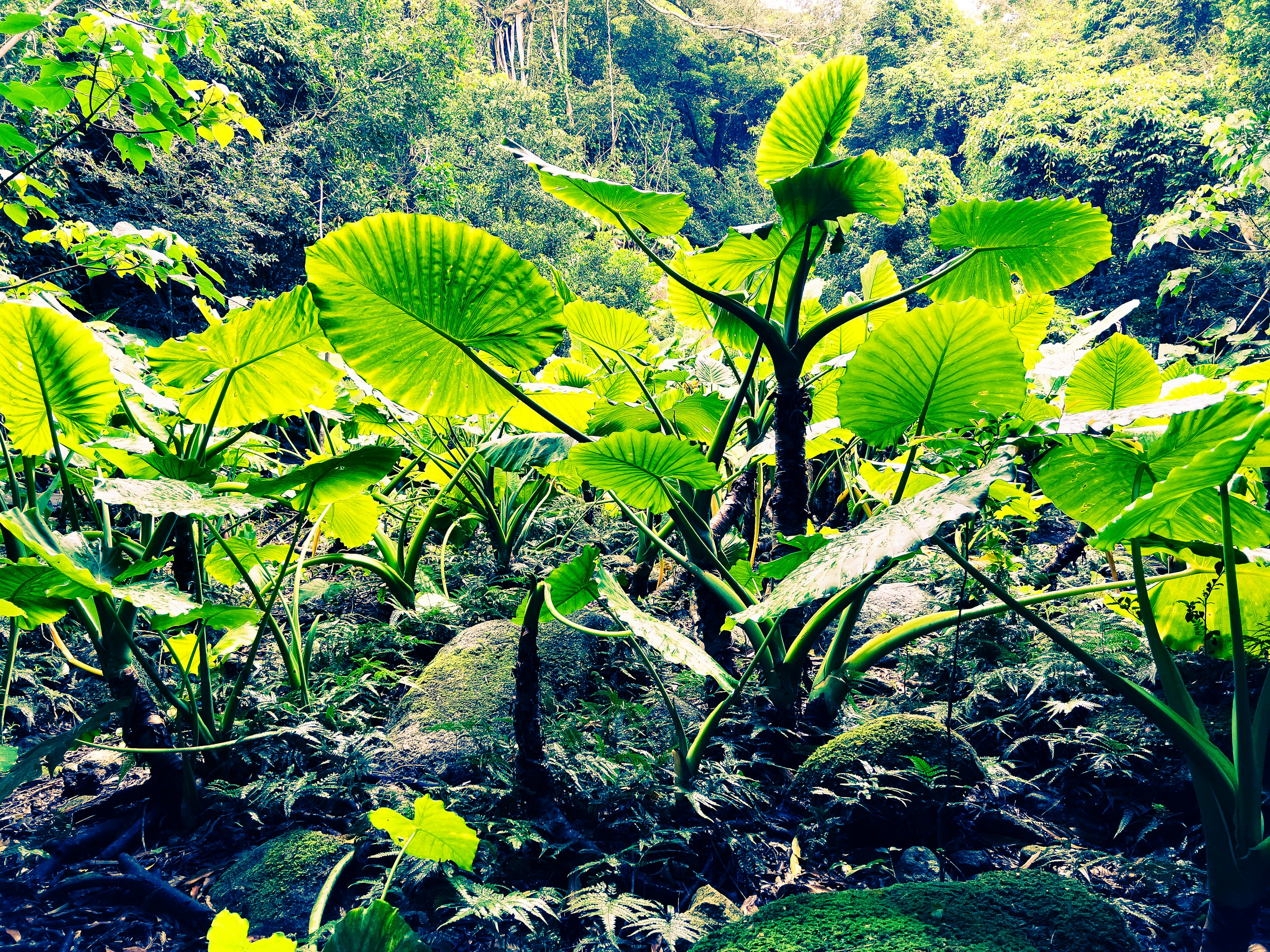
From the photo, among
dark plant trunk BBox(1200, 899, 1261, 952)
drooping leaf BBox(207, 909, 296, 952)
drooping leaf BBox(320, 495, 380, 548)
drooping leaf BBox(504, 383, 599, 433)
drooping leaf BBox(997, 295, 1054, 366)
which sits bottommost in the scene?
dark plant trunk BBox(1200, 899, 1261, 952)

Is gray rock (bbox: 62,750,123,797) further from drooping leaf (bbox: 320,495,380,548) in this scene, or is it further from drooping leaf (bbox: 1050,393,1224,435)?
drooping leaf (bbox: 1050,393,1224,435)

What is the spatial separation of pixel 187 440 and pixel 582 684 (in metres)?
1.13

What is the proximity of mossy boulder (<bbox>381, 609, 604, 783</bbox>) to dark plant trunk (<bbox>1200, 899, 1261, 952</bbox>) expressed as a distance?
1080mm

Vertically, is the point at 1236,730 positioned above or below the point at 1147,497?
below

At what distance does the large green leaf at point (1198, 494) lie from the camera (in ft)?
1.97

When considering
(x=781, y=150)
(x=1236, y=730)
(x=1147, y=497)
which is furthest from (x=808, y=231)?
(x=1236, y=730)

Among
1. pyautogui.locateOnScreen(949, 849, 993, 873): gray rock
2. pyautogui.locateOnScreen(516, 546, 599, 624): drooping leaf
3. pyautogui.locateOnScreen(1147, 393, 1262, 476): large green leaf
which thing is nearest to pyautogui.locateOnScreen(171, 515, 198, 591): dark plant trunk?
pyautogui.locateOnScreen(516, 546, 599, 624): drooping leaf

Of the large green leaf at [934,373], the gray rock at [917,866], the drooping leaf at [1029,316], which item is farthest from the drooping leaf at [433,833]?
the drooping leaf at [1029,316]

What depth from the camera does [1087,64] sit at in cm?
1120

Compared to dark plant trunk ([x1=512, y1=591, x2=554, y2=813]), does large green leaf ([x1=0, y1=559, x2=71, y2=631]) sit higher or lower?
higher

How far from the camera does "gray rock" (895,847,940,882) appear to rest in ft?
3.36

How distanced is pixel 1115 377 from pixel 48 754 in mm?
1764

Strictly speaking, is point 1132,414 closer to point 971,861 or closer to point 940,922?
point 940,922

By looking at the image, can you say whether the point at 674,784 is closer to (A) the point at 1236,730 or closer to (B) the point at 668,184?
(A) the point at 1236,730
